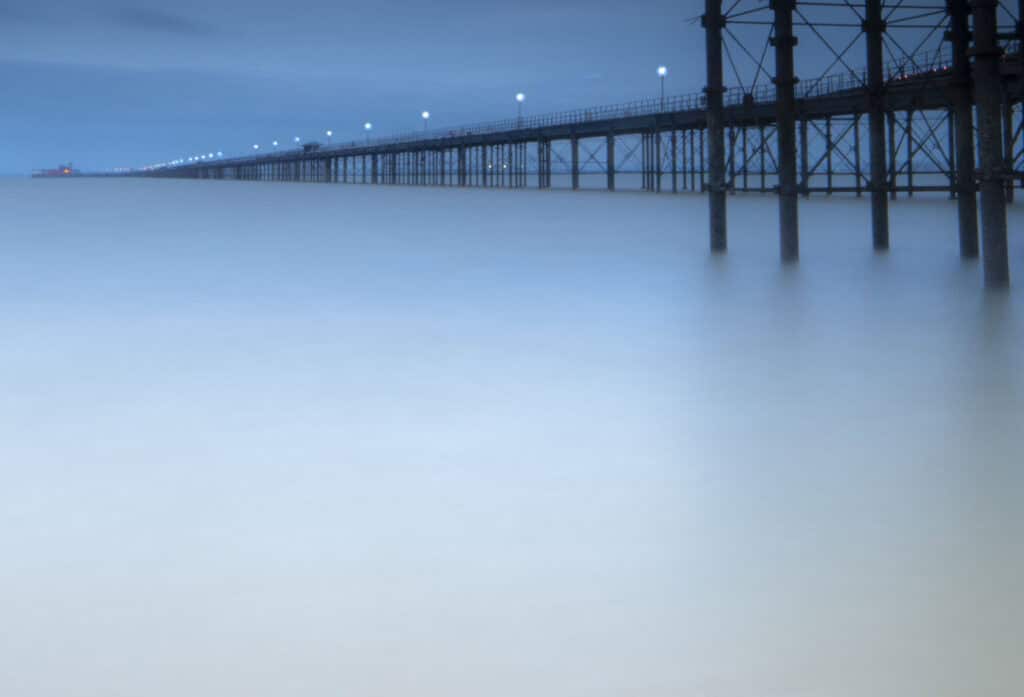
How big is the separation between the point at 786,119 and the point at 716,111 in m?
1.14

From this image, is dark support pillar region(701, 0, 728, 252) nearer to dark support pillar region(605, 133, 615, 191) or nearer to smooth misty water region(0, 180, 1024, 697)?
smooth misty water region(0, 180, 1024, 697)

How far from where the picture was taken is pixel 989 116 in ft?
24.7

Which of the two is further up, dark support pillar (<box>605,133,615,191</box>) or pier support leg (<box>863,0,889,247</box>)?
dark support pillar (<box>605,133,615,191</box>)

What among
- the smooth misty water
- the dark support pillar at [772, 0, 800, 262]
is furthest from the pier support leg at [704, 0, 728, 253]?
the smooth misty water

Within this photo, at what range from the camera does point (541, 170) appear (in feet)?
140

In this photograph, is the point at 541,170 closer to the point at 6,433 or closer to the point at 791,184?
the point at 791,184

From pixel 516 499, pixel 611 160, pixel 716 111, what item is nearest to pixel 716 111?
pixel 716 111

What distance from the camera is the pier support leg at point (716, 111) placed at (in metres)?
11.3

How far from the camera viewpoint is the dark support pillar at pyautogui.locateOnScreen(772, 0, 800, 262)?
10508 millimetres

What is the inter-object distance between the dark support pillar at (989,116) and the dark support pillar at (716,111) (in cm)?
389

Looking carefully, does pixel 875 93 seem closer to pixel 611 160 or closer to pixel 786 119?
pixel 786 119

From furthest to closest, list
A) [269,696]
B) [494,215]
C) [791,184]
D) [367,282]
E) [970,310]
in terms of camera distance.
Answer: [494,215]
[791,184]
[367,282]
[970,310]
[269,696]

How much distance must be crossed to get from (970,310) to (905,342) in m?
1.42

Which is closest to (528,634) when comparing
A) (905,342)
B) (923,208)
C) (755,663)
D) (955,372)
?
(755,663)
